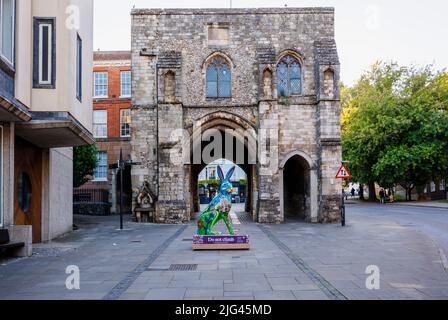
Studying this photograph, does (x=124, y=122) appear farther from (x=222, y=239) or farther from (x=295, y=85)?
(x=222, y=239)

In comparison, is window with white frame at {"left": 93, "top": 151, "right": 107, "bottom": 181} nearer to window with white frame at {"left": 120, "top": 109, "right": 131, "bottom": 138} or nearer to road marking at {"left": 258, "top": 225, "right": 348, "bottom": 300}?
window with white frame at {"left": 120, "top": 109, "right": 131, "bottom": 138}

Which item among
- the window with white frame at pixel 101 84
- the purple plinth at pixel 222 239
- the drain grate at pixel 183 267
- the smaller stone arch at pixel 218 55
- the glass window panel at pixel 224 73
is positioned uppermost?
the window with white frame at pixel 101 84

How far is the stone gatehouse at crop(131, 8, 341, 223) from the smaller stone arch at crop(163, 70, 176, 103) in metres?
0.05

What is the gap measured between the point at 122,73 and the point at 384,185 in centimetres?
2468

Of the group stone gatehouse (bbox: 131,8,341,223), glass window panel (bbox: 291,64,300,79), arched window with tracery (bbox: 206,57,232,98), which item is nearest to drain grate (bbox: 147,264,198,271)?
stone gatehouse (bbox: 131,8,341,223)

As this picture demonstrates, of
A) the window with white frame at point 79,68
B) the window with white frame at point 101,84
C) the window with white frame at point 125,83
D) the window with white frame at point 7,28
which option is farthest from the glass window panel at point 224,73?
the window with white frame at point 101,84

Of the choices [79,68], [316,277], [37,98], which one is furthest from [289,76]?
[316,277]

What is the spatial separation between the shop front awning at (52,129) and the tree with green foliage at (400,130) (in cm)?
3055

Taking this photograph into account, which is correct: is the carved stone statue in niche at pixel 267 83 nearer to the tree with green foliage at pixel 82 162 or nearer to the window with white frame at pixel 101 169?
the tree with green foliage at pixel 82 162

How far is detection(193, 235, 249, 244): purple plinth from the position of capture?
1262 centimetres

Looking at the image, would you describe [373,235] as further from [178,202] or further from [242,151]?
[242,151]

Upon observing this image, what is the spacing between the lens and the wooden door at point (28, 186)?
13633 millimetres

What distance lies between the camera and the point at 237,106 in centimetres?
2350
